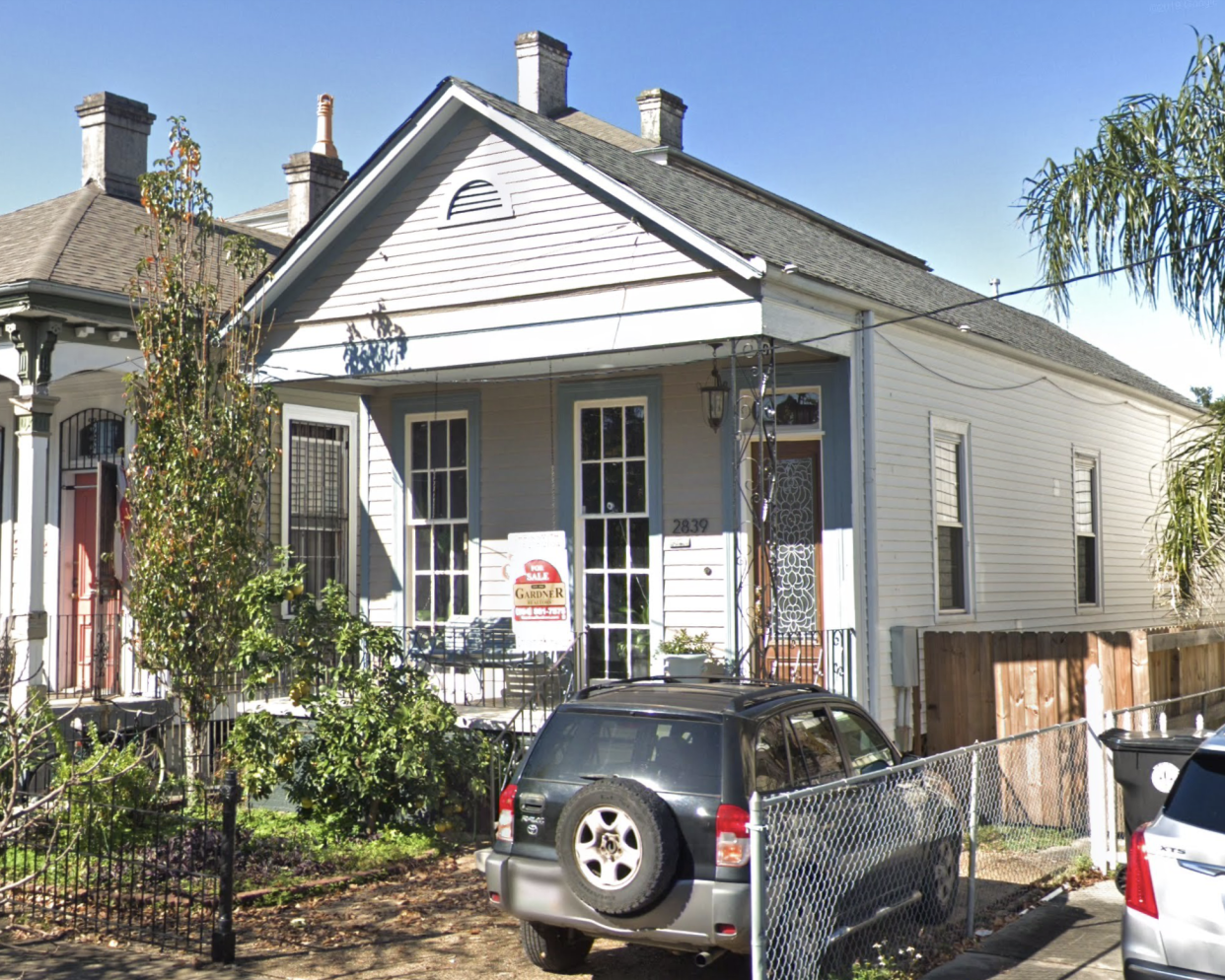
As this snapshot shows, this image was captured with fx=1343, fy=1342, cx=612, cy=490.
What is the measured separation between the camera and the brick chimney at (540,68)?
2067 cm

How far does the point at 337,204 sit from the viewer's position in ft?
44.2

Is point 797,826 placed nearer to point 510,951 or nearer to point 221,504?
point 510,951

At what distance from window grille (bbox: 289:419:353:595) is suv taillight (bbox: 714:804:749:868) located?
11.0 metres

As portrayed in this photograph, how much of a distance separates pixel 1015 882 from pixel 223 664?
21.5ft

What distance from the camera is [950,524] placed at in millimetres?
14188

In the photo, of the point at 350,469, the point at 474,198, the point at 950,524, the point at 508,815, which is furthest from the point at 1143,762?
the point at 350,469

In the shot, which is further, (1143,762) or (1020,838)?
→ (1020,838)

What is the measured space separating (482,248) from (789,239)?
334cm

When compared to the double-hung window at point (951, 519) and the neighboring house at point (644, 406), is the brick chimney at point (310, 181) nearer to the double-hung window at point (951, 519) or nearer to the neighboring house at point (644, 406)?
the neighboring house at point (644, 406)

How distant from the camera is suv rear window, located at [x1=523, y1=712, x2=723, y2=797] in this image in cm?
659

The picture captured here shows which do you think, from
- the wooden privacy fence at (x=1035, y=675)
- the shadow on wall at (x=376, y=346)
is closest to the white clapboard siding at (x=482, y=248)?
the shadow on wall at (x=376, y=346)

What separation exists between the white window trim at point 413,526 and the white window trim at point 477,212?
8.17 feet

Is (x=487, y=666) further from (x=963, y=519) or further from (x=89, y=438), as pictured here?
(x=89, y=438)

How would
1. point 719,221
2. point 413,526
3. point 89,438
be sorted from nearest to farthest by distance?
point 719,221 < point 413,526 < point 89,438
